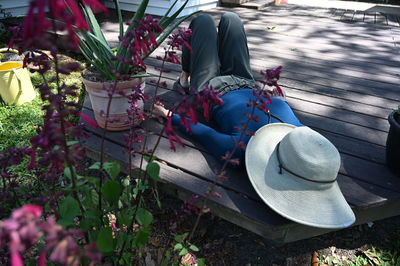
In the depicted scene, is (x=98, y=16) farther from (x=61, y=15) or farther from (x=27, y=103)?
(x=61, y=15)

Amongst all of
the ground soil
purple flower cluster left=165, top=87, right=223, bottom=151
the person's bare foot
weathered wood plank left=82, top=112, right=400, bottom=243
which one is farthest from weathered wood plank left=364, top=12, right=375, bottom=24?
purple flower cluster left=165, top=87, right=223, bottom=151

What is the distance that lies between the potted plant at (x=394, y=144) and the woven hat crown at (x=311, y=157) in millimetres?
440

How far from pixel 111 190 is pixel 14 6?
491 cm

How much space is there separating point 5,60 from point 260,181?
9.38 ft

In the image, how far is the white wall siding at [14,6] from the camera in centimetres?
446

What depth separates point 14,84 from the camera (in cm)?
259

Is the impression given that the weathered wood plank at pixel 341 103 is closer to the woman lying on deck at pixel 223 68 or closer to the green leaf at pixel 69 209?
the woman lying on deck at pixel 223 68

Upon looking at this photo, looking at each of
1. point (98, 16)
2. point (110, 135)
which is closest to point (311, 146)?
point (110, 135)

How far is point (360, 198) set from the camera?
4.65ft

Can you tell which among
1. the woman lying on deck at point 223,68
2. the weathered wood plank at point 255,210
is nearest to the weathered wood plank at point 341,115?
the woman lying on deck at point 223,68

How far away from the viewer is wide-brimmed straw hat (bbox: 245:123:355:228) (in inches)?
→ 46.5

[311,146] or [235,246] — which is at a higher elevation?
[311,146]

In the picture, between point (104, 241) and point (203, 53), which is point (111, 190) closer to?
point (104, 241)

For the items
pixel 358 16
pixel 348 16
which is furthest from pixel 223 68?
pixel 358 16
